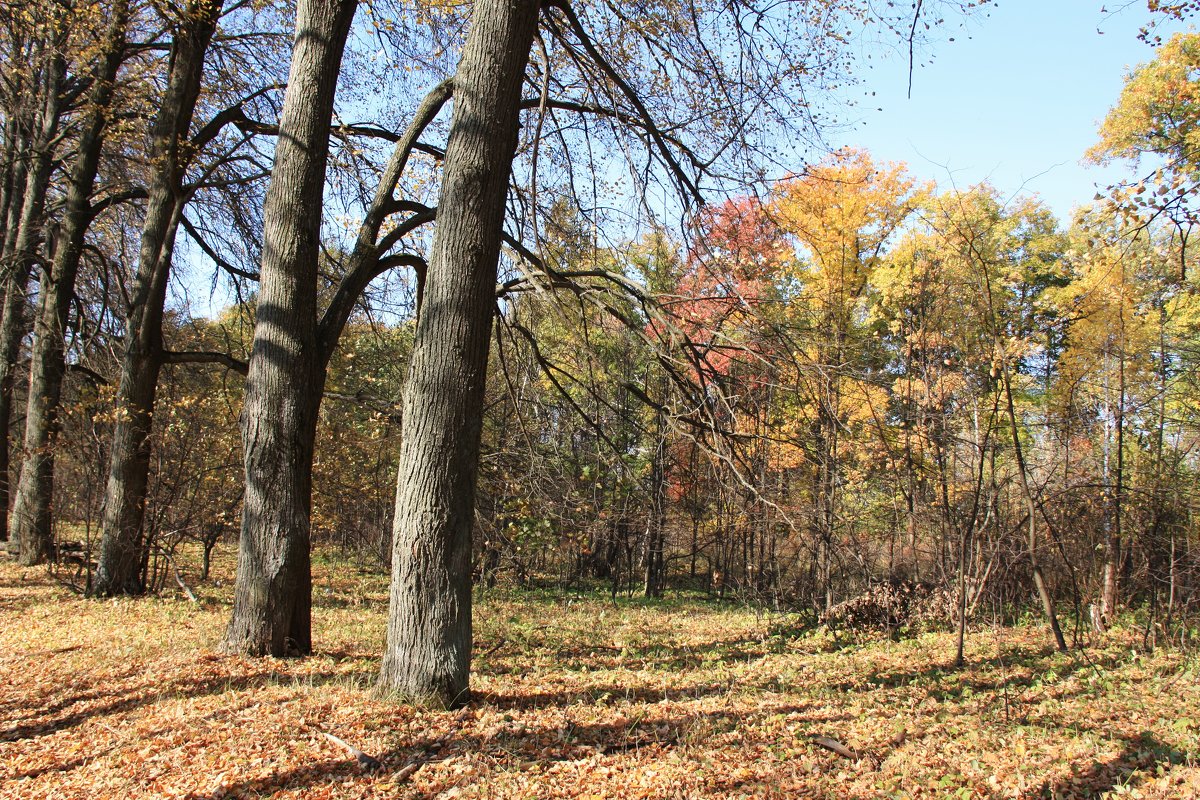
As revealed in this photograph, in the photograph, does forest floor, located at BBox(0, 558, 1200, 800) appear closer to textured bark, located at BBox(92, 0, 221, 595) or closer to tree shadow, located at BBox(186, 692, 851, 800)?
tree shadow, located at BBox(186, 692, 851, 800)

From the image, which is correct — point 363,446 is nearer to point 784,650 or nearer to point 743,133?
point 784,650

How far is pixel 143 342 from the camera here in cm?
884

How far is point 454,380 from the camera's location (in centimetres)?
462

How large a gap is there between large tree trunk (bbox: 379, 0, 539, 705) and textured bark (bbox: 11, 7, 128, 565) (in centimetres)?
860

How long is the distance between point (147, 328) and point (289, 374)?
400cm

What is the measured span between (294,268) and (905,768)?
5890 millimetres

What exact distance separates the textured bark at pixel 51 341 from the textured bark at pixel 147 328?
95.1 inches

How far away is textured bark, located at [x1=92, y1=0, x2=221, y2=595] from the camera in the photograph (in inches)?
341

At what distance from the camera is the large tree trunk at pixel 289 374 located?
5.95m

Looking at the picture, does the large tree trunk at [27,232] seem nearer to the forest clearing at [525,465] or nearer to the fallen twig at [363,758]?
the forest clearing at [525,465]

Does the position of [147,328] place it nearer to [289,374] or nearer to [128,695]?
[289,374]

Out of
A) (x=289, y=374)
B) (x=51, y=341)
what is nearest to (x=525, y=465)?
(x=289, y=374)

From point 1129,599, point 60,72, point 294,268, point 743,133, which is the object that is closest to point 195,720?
point 294,268

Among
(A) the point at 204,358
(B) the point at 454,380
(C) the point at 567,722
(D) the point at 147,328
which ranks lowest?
(C) the point at 567,722
